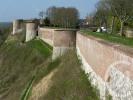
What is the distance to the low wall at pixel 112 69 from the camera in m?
12.9

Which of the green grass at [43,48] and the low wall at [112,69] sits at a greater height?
the low wall at [112,69]

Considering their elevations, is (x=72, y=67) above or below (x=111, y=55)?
below

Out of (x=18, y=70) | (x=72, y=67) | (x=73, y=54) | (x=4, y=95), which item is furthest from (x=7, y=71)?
(x=72, y=67)

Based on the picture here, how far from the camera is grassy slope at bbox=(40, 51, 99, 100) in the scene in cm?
2080

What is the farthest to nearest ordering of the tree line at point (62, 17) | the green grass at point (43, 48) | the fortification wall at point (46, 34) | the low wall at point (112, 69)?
the tree line at point (62, 17), the fortification wall at point (46, 34), the green grass at point (43, 48), the low wall at point (112, 69)

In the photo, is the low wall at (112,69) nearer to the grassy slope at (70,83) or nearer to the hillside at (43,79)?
the grassy slope at (70,83)

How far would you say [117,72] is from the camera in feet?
47.6

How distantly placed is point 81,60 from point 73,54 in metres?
4.25

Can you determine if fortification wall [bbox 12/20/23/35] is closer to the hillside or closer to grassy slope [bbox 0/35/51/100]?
grassy slope [bbox 0/35/51/100]

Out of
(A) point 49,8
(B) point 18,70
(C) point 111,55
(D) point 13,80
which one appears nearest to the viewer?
(C) point 111,55

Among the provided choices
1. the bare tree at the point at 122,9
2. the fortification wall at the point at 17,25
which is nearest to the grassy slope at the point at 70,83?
the bare tree at the point at 122,9

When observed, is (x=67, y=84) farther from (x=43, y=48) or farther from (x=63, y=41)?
(x=43, y=48)

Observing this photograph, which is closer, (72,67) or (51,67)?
(72,67)

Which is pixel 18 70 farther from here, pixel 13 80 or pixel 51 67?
pixel 51 67
